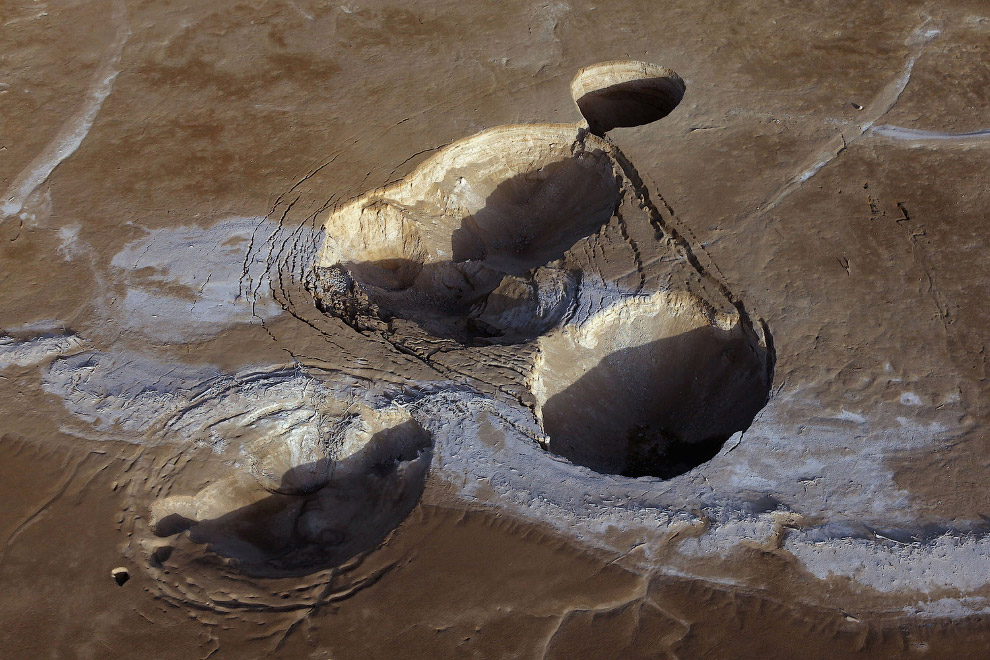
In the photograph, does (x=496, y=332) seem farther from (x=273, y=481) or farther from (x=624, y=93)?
(x=624, y=93)

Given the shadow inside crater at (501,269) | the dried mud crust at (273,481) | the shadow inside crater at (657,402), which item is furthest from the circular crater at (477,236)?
the dried mud crust at (273,481)

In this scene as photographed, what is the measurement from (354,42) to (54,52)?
3.77m

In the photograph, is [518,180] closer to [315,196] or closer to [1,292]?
[315,196]

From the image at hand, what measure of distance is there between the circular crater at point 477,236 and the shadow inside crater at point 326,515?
4.04ft

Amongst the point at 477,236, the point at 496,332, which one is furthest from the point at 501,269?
the point at 496,332

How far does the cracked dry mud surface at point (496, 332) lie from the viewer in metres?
4.47

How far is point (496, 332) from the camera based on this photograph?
19.9 ft

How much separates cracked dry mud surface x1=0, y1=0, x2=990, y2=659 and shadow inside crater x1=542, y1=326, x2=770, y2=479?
0.11 ft

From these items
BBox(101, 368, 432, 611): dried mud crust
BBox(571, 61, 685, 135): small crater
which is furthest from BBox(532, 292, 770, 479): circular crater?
BBox(571, 61, 685, 135): small crater

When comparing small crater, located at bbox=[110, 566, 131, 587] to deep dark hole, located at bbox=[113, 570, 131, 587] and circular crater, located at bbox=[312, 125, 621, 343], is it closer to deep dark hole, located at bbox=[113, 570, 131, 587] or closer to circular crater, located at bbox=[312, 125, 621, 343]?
deep dark hole, located at bbox=[113, 570, 131, 587]

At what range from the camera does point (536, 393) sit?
219 inches

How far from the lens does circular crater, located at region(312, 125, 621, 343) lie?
6086 millimetres

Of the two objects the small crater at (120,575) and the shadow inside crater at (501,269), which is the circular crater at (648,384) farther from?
the small crater at (120,575)

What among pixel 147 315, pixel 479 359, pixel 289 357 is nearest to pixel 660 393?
pixel 479 359
